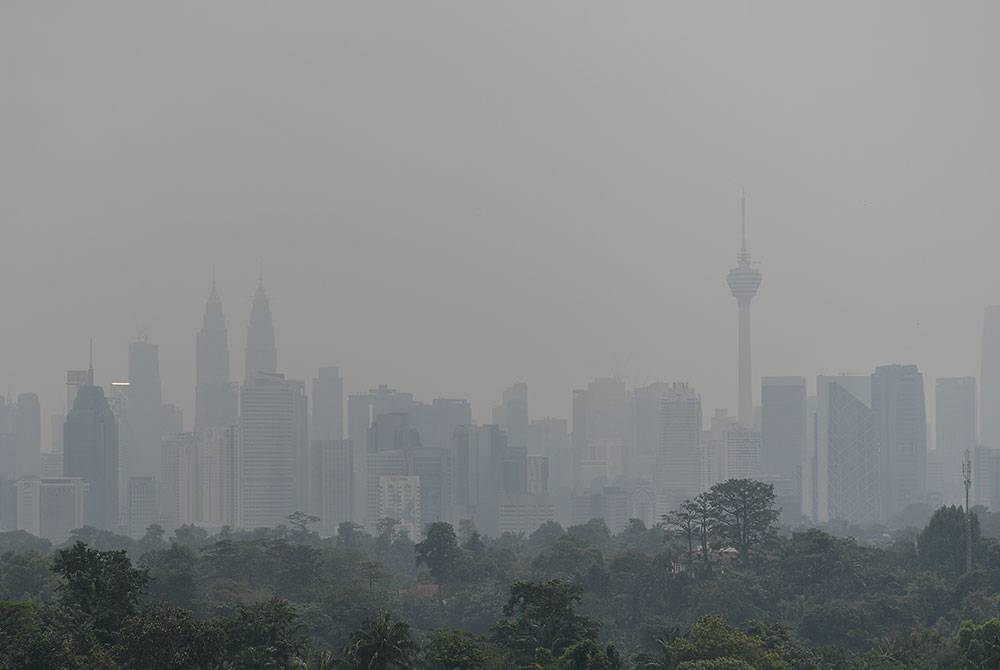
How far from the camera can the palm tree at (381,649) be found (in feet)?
132

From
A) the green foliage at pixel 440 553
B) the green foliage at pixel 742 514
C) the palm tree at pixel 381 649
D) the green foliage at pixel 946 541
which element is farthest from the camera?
the green foliage at pixel 440 553

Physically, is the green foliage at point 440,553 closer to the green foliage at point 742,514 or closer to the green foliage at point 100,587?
the green foliage at point 742,514

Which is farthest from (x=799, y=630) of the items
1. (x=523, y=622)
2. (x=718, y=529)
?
(x=523, y=622)

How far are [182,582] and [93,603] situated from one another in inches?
1042

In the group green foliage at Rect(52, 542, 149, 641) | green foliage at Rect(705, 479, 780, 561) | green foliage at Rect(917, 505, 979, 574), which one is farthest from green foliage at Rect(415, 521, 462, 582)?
green foliage at Rect(52, 542, 149, 641)

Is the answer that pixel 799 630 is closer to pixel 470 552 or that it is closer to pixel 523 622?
pixel 523 622

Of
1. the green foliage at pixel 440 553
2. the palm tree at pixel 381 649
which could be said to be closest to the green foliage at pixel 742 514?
the green foliage at pixel 440 553

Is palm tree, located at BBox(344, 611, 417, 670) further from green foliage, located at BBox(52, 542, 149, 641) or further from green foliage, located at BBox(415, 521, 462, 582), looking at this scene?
green foliage, located at BBox(415, 521, 462, 582)

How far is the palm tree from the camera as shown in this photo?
40.1 m

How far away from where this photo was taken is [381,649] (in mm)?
40094

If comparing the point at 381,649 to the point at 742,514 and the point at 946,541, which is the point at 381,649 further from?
the point at 946,541

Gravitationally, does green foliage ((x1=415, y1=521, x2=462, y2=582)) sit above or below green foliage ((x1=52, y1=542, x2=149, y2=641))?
below

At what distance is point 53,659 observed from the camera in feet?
124

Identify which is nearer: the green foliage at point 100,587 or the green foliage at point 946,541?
the green foliage at point 100,587
